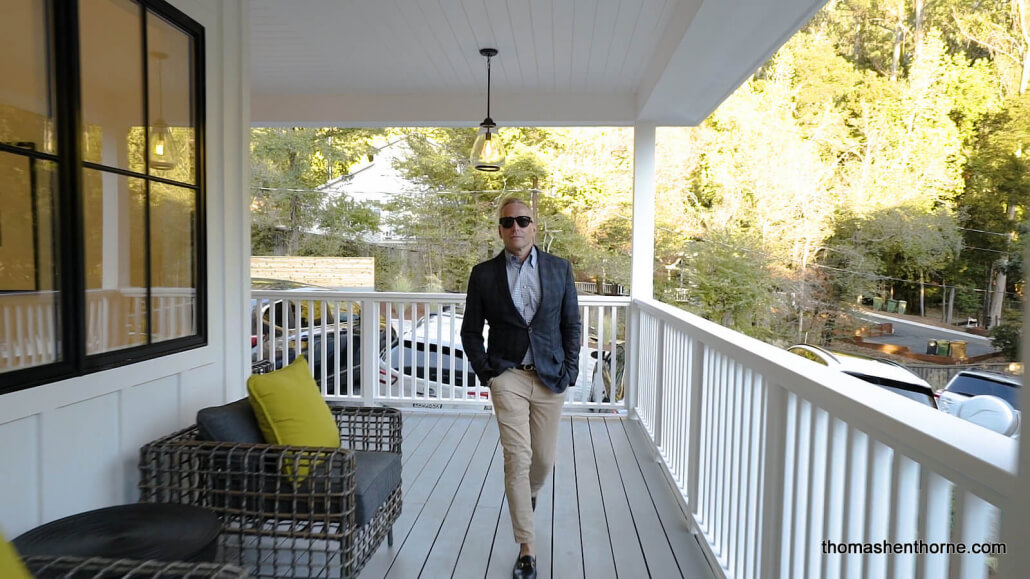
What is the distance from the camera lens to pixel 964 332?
27.6 feet

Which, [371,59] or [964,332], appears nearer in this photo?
[371,59]

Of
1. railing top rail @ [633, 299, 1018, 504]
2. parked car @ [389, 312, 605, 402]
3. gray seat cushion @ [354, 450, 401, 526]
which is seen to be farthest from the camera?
parked car @ [389, 312, 605, 402]

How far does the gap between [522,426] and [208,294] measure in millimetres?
1470

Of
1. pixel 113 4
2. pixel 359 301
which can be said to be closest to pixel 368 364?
pixel 359 301

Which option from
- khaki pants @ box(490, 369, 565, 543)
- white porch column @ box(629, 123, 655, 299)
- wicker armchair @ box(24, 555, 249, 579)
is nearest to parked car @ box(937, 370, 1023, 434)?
khaki pants @ box(490, 369, 565, 543)

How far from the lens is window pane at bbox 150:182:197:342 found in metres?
2.37

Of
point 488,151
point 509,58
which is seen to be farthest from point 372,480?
point 509,58

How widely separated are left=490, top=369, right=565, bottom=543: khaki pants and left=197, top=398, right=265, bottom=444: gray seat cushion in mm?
946

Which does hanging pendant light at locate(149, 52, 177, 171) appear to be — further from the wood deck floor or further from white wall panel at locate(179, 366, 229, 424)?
the wood deck floor

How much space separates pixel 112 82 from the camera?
6.98 ft

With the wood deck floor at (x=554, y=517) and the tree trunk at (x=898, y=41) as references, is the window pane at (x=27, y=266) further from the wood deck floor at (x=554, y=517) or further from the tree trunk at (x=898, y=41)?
the tree trunk at (x=898, y=41)

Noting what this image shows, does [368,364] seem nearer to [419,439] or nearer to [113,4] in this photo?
[419,439]

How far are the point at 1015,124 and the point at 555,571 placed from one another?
23.4 feet

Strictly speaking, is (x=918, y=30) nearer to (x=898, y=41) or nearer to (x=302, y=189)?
(x=898, y=41)
